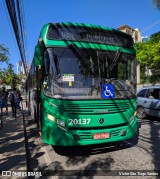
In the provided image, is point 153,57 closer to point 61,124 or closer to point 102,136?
point 102,136

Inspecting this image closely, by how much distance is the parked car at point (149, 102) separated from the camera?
459 inches

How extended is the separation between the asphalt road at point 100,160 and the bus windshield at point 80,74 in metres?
1.56

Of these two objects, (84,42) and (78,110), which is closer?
(78,110)

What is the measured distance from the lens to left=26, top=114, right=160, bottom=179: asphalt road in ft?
16.6

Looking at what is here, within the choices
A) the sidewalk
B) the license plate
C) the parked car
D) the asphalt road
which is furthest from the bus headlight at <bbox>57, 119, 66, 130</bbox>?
the parked car

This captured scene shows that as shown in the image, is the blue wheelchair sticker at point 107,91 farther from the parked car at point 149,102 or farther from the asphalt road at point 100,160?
the parked car at point 149,102

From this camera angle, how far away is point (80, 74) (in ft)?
19.8

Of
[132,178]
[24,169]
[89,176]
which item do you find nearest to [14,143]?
[24,169]

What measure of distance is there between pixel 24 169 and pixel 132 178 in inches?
92.1

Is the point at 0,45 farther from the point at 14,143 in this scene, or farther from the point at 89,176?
the point at 89,176

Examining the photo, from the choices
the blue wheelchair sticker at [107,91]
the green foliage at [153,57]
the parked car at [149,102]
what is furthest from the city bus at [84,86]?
the green foliage at [153,57]

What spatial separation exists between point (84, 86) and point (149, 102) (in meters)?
7.04

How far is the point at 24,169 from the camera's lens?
528 cm

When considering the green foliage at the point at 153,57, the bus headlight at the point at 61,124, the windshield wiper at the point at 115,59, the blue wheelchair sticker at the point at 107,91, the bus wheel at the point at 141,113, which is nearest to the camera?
Result: the bus headlight at the point at 61,124
